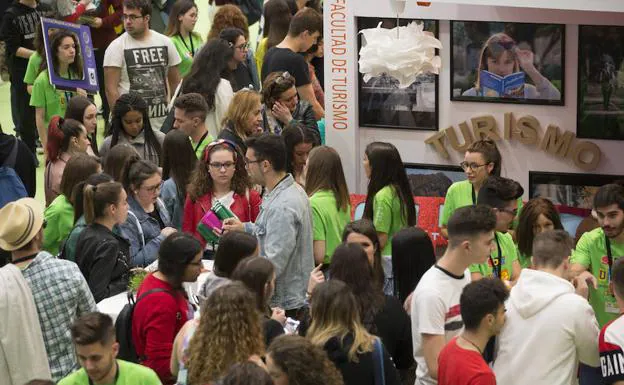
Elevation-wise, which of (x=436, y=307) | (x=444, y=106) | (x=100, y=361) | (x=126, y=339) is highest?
(x=444, y=106)

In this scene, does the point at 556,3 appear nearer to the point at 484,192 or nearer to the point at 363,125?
the point at 484,192

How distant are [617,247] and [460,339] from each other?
1.98m

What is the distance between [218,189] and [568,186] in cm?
284

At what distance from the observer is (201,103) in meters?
8.81

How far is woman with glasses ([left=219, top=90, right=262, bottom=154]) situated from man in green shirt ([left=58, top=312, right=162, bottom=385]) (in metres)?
3.67

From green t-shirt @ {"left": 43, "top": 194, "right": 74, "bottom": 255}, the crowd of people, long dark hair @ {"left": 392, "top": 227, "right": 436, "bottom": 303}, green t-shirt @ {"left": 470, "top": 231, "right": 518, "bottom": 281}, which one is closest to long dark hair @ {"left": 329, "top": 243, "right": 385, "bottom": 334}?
the crowd of people

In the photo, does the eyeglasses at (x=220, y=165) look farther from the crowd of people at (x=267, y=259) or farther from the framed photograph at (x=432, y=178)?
the framed photograph at (x=432, y=178)

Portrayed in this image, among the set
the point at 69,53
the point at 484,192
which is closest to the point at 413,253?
the point at 484,192

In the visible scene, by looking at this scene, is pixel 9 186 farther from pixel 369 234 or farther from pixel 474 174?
pixel 474 174

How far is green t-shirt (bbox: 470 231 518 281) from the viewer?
6.83m

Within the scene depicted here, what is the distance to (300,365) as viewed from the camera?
4.62 metres

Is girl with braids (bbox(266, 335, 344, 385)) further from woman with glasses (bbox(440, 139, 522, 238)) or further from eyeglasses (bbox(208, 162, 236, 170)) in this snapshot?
woman with glasses (bbox(440, 139, 522, 238))

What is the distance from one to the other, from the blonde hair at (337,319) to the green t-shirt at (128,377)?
0.69 m

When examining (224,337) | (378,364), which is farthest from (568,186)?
(224,337)
